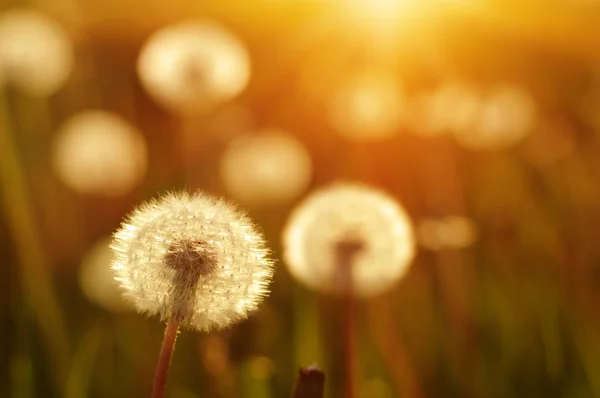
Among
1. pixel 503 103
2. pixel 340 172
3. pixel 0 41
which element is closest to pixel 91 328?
pixel 340 172

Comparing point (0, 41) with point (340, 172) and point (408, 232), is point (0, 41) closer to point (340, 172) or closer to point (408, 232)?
point (340, 172)

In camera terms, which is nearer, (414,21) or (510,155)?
(510,155)

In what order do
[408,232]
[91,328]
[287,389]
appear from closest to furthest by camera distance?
[408,232] < [287,389] < [91,328]

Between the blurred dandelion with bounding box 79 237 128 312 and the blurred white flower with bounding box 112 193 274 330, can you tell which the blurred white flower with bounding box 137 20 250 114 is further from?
the blurred white flower with bounding box 112 193 274 330

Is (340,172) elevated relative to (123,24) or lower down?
lower down

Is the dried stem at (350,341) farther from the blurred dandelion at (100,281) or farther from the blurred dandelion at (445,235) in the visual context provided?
the blurred dandelion at (100,281)

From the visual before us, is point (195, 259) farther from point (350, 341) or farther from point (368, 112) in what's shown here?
point (368, 112)

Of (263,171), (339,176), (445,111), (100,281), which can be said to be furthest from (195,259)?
(445,111)

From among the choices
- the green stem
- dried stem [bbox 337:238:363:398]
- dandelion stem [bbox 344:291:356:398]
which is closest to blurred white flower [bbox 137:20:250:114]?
the green stem
